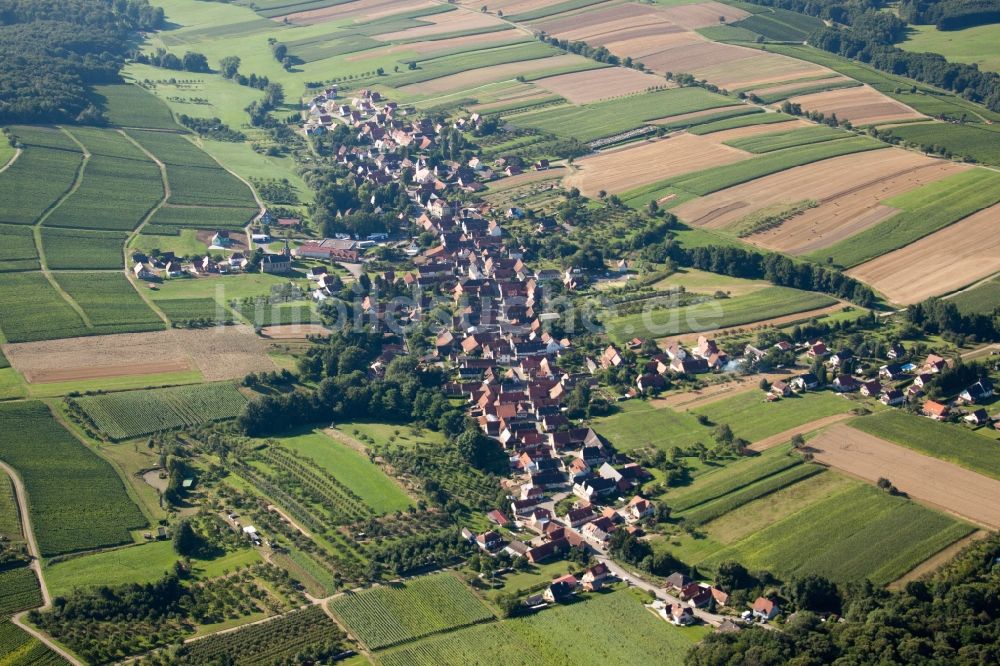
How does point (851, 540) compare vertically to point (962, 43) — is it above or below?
below

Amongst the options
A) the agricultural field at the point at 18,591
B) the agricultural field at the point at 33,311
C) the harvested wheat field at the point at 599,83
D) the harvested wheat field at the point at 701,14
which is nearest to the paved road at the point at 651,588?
the agricultural field at the point at 18,591

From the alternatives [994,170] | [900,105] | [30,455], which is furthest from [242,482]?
[900,105]

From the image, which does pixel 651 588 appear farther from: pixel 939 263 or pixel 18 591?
pixel 939 263

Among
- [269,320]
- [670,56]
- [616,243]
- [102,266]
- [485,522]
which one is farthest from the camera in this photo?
[670,56]

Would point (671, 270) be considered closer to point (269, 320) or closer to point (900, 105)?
point (269, 320)

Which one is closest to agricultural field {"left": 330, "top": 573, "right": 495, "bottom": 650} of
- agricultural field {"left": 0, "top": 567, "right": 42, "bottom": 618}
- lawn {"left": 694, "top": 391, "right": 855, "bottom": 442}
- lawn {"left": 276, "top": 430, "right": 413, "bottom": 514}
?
lawn {"left": 276, "top": 430, "right": 413, "bottom": 514}

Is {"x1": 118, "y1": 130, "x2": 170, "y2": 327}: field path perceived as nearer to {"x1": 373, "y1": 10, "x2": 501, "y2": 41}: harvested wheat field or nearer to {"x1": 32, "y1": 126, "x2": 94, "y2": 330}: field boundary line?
{"x1": 32, "y1": 126, "x2": 94, "y2": 330}: field boundary line

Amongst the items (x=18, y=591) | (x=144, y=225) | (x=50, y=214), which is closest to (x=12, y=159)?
(x=50, y=214)
